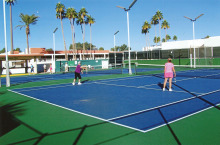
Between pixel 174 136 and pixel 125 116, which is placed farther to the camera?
pixel 125 116

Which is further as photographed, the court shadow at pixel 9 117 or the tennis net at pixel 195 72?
the tennis net at pixel 195 72

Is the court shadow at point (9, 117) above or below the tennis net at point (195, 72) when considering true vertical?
below

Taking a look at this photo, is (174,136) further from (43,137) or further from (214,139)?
(43,137)

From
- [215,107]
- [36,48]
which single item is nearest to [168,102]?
[215,107]

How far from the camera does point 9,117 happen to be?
751cm

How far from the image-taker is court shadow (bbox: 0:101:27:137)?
247 inches

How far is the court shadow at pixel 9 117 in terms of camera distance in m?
6.26

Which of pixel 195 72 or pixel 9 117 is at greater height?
pixel 195 72

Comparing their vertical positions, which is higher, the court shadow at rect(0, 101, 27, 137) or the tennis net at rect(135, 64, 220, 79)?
the tennis net at rect(135, 64, 220, 79)

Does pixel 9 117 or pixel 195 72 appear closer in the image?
pixel 9 117

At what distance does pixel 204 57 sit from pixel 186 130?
32282 millimetres

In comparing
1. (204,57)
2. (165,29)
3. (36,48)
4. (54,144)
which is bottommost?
(54,144)

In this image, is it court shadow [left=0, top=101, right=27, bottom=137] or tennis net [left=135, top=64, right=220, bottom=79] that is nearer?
court shadow [left=0, top=101, right=27, bottom=137]

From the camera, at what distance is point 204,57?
34.9 meters
